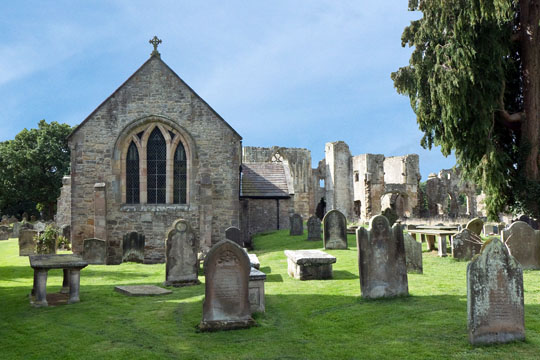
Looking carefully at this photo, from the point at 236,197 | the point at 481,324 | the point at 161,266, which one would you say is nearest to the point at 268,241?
the point at 236,197

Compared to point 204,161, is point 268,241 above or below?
below

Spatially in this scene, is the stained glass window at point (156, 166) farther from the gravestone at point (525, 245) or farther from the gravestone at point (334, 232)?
the gravestone at point (525, 245)

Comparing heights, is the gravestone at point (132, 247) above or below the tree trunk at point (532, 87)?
below

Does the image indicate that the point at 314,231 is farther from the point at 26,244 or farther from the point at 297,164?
the point at 297,164

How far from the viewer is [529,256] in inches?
436

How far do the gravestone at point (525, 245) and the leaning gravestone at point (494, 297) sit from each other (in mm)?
5936

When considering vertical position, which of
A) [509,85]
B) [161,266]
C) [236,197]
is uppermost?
[509,85]

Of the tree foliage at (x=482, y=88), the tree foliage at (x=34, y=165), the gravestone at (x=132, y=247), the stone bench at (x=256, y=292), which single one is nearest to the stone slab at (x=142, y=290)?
the stone bench at (x=256, y=292)

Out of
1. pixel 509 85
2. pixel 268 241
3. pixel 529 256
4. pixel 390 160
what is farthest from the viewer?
Answer: pixel 390 160

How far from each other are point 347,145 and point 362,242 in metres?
43.7

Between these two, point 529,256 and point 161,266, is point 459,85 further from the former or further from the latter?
point 161,266

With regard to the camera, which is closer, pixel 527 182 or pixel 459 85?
pixel 459 85

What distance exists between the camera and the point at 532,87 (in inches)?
701

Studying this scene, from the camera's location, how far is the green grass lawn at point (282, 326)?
18.8ft
